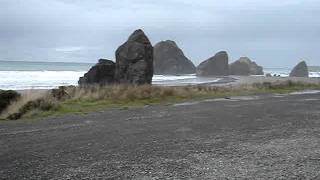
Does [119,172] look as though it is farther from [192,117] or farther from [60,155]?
[192,117]

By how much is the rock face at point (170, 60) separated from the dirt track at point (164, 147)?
95877 millimetres

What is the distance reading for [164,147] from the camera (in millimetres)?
10602

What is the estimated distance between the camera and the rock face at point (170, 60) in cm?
11400

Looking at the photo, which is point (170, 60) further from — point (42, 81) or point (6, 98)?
point (6, 98)

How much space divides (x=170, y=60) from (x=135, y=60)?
3069 inches

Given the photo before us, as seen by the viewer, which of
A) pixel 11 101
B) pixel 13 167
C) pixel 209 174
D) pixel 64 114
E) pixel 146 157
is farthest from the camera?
pixel 11 101

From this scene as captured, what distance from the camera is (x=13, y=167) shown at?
8.88 m

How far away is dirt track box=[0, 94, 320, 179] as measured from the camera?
8.23 m

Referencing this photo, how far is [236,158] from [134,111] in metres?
10.2

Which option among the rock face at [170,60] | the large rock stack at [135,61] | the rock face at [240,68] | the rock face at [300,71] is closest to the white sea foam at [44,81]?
the large rock stack at [135,61]

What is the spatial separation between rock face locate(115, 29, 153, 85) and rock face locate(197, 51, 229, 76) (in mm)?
69249

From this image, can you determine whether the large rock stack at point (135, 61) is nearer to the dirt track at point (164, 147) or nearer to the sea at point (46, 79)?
the sea at point (46, 79)

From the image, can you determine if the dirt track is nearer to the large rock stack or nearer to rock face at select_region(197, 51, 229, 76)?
the large rock stack

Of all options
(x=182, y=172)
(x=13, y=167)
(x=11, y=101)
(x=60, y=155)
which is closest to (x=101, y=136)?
(x=60, y=155)
